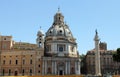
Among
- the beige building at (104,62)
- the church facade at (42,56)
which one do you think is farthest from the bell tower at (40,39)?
the beige building at (104,62)

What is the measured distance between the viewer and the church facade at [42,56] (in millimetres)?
85938

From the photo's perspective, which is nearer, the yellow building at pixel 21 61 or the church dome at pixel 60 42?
the yellow building at pixel 21 61

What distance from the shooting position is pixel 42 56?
86.4 m

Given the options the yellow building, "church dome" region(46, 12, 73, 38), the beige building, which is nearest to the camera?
the yellow building

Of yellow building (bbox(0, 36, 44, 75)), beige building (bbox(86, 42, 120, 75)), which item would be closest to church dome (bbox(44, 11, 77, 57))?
yellow building (bbox(0, 36, 44, 75))

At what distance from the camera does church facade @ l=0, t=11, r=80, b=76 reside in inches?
3383

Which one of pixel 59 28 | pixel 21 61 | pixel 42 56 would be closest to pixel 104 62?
pixel 59 28

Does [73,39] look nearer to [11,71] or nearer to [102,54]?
[102,54]

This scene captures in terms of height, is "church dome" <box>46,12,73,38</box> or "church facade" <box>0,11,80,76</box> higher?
"church dome" <box>46,12,73,38</box>

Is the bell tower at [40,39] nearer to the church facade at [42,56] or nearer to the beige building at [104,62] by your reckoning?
the church facade at [42,56]

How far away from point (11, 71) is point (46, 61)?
1070 cm

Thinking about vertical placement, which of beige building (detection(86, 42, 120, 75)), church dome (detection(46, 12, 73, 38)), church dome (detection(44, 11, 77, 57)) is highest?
church dome (detection(46, 12, 73, 38))

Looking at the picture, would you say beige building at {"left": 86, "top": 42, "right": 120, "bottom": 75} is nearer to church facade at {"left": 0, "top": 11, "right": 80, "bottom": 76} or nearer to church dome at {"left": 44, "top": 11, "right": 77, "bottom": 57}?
church facade at {"left": 0, "top": 11, "right": 80, "bottom": 76}

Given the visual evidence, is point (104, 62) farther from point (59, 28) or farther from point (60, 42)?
point (59, 28)
